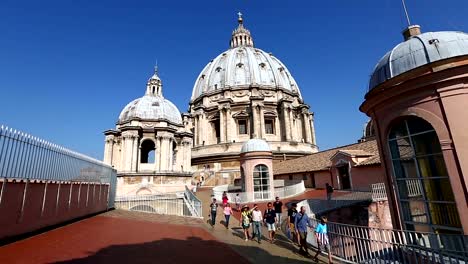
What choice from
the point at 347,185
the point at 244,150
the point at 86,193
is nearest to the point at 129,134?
the point at 244,150

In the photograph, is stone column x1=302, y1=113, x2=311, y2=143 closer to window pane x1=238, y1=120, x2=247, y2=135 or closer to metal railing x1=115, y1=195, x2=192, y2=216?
window pane x1=238, y1=120, x2=247, y2=135

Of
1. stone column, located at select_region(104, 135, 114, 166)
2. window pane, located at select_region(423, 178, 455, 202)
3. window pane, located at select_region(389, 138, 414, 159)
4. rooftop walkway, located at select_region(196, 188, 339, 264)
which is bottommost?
rooftop walkway, located at select_region(196, 188, 339, 264)

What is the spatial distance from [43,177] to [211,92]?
42.4m

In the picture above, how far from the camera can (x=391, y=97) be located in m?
6.54

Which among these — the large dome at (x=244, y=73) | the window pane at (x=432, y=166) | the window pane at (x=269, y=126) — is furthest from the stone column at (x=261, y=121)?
the window pane at (x=432, y=166)

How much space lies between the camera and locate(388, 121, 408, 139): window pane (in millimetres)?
6614

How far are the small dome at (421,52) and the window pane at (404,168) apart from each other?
2437 millimetres

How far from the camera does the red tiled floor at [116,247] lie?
5.67 meters

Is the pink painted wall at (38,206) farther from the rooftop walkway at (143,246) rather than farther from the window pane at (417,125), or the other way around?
the window pane at (417,125)

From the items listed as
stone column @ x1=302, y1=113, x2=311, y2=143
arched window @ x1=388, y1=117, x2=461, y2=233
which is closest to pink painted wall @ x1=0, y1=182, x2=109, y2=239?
arched window @ x1=388, y1=117, x2=461, y2=233

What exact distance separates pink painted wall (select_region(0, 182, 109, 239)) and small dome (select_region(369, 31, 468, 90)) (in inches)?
432

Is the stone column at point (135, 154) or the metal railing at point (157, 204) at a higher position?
the stone column at point (135, 154)

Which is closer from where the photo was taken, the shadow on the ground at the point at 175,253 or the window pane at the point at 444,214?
the window pane at the point at 444,214

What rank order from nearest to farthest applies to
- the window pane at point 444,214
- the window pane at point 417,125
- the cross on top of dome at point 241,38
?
1. the window pane at point 444,214
2. the window pane at point 417,125
3. the cross on top of dome at point 241,38
